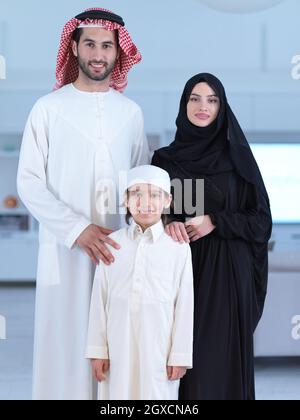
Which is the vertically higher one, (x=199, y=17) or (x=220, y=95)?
(x=199, y=17)

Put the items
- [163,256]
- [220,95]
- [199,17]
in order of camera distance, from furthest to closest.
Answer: [199,17] < [220,95] < [163,256]

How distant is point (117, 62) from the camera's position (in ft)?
9.09

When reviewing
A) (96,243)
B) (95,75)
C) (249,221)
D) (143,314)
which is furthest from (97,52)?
(143,314)

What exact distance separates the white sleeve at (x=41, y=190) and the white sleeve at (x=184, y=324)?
0.40m

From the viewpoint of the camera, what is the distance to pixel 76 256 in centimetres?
264

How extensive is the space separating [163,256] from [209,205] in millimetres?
307

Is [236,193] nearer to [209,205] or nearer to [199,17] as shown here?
[209,205]

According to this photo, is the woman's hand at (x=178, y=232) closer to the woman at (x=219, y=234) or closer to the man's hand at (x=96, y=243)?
the woman at (x=219, y=234)

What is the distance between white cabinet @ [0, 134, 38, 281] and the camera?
7844mm

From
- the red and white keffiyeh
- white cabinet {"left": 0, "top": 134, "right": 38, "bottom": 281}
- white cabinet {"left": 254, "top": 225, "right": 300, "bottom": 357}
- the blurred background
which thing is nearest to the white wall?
the blurred background

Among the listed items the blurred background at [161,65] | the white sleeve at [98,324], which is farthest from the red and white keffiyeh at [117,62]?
the blurred background at [161,65]

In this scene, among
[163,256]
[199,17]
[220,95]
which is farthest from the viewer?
[199,17]

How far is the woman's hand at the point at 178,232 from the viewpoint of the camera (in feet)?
7.89

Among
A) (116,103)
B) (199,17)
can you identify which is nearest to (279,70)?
(199,17)
